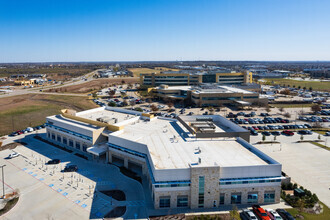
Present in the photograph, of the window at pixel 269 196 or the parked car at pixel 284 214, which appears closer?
the parked car at pixel 284 214

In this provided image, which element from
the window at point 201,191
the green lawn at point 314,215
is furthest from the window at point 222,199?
the green lawn at point 314,215

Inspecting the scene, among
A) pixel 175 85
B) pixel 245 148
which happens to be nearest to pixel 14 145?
pixel 245 148

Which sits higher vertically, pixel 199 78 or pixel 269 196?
pixel 199 78

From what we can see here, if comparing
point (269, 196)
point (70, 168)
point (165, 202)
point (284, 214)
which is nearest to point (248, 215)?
point (284, 214)

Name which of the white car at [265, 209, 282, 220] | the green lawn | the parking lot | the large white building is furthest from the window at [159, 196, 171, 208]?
the green lawn

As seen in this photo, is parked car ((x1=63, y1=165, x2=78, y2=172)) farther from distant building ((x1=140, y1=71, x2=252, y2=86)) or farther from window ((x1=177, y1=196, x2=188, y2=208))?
distant building ((x1=140, y1=71, x2=252, y2=86))

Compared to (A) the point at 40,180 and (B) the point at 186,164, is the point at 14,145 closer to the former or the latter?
(A) the point at 40,180

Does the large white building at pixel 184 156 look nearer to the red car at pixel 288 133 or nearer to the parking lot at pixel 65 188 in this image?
the parking lot at pixel 65 188

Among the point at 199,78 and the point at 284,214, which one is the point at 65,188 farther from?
the point at 199,78
